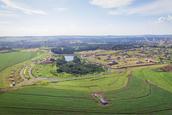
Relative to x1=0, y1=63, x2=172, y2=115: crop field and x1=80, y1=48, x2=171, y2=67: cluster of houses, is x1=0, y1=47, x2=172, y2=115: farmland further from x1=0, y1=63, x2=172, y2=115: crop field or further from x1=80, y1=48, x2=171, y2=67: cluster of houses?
x1=80, y1=48, x2=171, y2=67: cluster of houses

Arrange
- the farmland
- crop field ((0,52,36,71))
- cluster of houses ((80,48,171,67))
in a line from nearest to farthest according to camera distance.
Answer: the farmland
crop field ((0,52,36,71))
cluster of houses ((80,48,171,67))

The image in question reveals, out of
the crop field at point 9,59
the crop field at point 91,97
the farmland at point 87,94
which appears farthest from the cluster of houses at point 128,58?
the crop field at point 9,59

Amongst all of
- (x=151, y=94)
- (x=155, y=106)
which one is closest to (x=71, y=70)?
(x=151, y=94)

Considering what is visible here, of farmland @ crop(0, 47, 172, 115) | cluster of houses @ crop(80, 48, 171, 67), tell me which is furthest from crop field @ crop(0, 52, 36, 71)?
cluster of houses @ crop(80, 48, 171, 67)

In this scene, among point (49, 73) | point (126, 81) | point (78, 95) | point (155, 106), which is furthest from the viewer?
point (49, 73)

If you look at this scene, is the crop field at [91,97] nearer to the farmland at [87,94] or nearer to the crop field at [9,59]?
the farmland at [87,94]

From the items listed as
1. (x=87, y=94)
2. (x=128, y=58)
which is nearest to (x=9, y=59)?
(x=128, y=58)

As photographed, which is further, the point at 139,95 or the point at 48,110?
the point at 139,95

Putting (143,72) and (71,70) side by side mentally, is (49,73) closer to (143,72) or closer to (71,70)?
(71,70)

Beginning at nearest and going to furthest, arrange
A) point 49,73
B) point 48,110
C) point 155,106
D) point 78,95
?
point 48,110 → point 155,106 → point 78,95 → point 49,73
